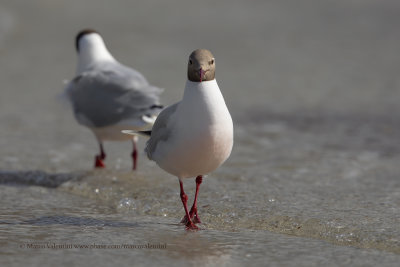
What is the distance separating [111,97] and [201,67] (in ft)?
7.77

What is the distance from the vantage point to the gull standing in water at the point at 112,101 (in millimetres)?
6465

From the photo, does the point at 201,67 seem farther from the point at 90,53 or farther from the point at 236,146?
the point at 236,146

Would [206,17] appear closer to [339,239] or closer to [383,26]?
[383,26]

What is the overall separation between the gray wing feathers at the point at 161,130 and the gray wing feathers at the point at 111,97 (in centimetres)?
140

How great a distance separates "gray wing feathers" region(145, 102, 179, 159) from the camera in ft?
15.5

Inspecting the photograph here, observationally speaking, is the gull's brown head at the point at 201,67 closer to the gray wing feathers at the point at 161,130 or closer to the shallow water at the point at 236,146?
the gray wing feathers at the point at 161,130

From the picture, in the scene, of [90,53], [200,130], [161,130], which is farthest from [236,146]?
[200,130]

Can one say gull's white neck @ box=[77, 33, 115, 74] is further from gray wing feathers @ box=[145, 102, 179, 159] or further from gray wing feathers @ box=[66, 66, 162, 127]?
gray wing feathers @ box=[145, 102, 179, 159]

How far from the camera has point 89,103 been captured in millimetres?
6816

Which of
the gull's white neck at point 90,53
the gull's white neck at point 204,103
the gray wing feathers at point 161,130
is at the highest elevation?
the gull's white neck at point 90,53

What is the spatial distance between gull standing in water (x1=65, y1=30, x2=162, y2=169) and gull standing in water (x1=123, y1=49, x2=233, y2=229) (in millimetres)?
1752

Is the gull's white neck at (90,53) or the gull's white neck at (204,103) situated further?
the gull's white neck at (90,53)

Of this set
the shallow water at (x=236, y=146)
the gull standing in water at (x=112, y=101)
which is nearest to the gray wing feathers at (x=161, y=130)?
the shallow water at (x=236, y=146)

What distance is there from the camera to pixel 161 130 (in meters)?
4.80
